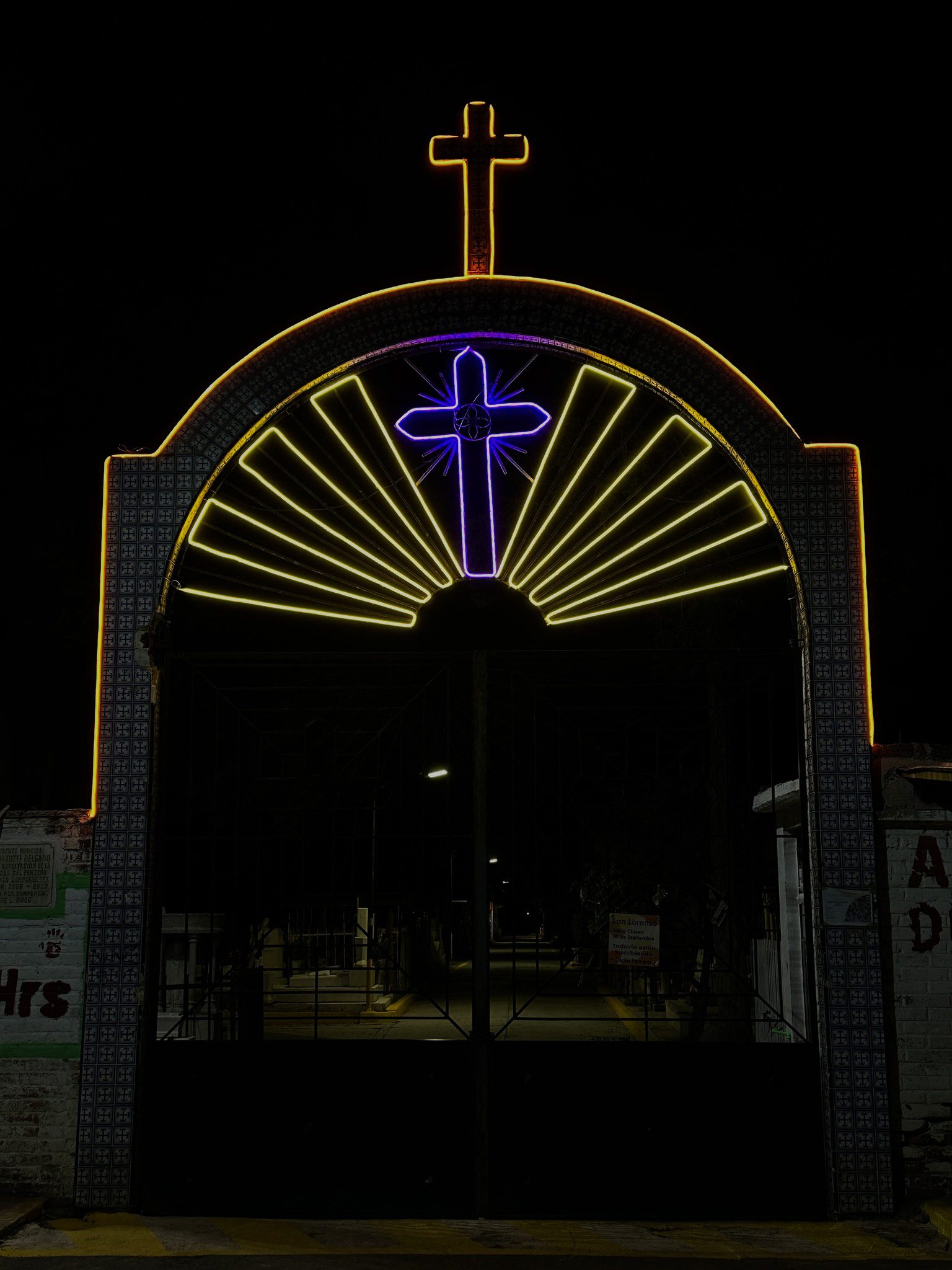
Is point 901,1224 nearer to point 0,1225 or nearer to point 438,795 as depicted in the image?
point 0,1225

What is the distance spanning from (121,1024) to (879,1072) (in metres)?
4.34

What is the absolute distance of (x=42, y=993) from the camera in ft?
23.9

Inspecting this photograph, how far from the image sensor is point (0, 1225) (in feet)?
21.5

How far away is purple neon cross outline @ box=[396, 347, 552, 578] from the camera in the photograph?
303 inches

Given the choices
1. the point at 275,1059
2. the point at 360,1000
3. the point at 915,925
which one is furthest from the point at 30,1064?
the point at 360,1000

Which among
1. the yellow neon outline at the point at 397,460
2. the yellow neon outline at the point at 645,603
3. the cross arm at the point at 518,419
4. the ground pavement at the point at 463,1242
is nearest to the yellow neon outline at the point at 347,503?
the yellow neon outline at the point at 397,460

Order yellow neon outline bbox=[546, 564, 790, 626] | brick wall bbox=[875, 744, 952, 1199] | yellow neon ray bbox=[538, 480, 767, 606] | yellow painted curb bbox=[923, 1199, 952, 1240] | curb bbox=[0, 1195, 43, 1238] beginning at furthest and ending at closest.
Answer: yellow neon ray bbox=[538, 480, 767, 606]
yellow neon outline bbox=[546, 564, 790, 626]
brick wall bbox=[875, 744, 952, 1199]
curb bbox=[0, 1195, 43, 1238]
yellow painted curb bbox=[923, 1199, 952, 1240]

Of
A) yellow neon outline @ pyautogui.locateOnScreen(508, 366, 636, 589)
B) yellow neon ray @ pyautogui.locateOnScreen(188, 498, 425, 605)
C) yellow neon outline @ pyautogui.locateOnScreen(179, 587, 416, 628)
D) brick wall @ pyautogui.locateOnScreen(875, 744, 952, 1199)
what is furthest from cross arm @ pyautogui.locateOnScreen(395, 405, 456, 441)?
brick wall @ pyautogui.locateOnScreen(875, 744, 952, 1199)

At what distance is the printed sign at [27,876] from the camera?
7387mm

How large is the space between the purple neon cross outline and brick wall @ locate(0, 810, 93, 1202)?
2906 millimetres

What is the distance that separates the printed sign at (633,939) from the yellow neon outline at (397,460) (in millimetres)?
2308

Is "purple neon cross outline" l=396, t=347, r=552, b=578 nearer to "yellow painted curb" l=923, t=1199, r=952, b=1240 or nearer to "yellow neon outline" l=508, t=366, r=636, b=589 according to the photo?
"yellow neon outline" l=508, t=366, r=636, b=589

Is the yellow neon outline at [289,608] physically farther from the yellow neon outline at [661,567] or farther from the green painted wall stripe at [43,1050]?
the green painted wall stripe at [43,1050]

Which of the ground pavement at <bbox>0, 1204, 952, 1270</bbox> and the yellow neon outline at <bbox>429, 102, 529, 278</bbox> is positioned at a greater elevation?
the yellow neon outline at <bbox>429, 102, 529, 278</bbox>
